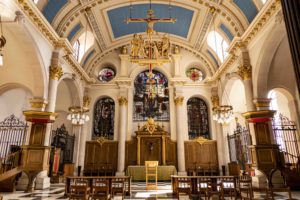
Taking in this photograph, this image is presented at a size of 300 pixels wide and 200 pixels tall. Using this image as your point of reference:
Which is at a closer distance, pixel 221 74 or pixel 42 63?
pixel 42 63

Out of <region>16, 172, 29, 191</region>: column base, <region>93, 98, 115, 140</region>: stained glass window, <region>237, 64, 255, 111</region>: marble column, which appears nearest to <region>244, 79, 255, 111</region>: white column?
<region>237, 64, 255, 111</region>: marble column

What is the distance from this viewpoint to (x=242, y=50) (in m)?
9.59

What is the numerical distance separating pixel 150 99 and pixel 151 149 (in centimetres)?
344

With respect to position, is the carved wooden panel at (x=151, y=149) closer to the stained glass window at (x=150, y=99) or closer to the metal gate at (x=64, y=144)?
the stained glass window at (x=150, y=99)

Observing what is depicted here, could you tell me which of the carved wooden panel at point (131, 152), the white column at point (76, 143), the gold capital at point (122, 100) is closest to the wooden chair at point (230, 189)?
the carved wooden panel at point (131, 152)

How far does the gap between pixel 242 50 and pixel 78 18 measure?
7.81m

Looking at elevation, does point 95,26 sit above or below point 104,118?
above

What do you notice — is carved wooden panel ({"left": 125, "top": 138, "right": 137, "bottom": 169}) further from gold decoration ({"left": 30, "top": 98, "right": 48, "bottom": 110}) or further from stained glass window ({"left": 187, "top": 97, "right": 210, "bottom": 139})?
gold decoration ({"left": 30, "top": 98, "right": 48, "bottom": 110})

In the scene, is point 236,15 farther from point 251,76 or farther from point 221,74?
point 221,74

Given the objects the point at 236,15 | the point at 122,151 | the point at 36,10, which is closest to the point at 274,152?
the point at 236,15

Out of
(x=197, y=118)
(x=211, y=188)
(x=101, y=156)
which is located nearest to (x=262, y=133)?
(x=211, y=188)

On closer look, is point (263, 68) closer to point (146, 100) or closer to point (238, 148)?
point (238, 148)

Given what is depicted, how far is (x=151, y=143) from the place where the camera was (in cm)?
1324

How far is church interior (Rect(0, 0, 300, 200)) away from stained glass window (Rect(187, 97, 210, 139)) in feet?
0.23
